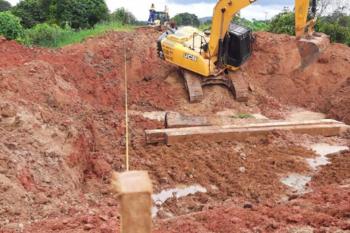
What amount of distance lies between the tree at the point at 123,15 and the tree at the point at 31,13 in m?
4.56

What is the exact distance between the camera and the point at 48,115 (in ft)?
28.1

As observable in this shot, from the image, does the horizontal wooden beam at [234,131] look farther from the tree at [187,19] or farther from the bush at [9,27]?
the tree at [187,19]

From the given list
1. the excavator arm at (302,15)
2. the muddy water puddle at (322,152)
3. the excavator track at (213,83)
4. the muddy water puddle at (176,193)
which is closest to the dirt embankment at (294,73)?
the excavator track at (213,83)

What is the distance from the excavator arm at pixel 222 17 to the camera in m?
12.1

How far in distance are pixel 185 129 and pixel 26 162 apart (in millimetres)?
4204

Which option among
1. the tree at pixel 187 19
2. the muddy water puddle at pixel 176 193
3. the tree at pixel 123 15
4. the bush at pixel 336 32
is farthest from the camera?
the tree at pixel 187 19

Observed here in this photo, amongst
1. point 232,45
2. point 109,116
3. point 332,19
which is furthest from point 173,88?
point 332,19

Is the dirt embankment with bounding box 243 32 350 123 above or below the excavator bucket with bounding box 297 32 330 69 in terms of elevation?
below

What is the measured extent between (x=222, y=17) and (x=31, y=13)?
21087 millimetres

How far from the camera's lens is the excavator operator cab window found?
1270 cm

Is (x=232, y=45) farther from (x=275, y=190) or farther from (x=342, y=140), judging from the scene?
(x=275, y=190)

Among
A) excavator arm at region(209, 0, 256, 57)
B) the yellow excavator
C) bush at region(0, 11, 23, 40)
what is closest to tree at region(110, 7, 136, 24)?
bush at region(0, 11, 23, 40)

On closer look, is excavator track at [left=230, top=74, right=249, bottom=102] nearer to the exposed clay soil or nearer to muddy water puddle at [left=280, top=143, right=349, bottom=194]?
the exposed clay soil

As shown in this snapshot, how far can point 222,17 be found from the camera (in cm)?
1234
